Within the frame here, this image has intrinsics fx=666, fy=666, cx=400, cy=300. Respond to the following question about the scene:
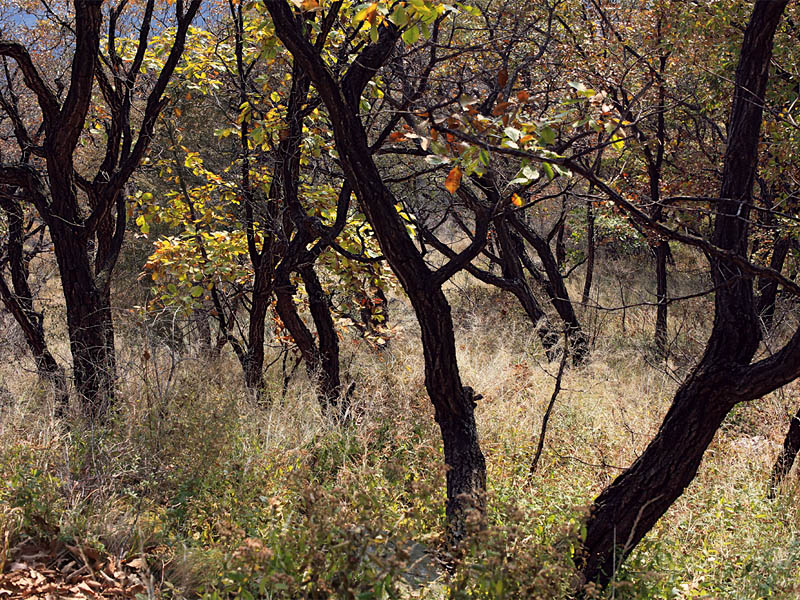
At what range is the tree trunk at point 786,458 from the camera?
4.42m

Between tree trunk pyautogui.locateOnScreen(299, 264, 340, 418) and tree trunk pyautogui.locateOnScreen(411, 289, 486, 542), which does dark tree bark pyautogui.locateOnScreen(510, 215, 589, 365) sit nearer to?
tree trunk pyautogui.locateOnScreen(299, 264, 340, 418)

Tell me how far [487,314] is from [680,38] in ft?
16.3

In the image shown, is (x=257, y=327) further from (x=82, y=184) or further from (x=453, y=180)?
(x=453, y=180)

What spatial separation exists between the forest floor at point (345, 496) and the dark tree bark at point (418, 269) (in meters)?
0.26

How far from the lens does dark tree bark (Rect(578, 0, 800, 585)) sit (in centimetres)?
298

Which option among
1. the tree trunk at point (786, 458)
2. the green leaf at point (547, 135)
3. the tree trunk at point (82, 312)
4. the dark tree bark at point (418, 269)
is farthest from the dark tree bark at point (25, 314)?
the tree trunk at point (786, 458)

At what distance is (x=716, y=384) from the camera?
9.71 ft

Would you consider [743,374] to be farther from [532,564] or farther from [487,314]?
[487,314]

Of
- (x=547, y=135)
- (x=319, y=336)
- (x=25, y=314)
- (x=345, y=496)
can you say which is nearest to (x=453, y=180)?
(x=547, y=135)

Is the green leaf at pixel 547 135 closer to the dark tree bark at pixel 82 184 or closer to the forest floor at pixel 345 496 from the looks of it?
the forest floor at pixel 345 496

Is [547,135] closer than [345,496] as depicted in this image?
Yes

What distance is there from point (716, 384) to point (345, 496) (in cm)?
188

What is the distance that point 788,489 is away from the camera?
4.30 meters

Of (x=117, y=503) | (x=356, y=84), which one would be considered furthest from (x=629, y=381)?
(x=117, y=503)
